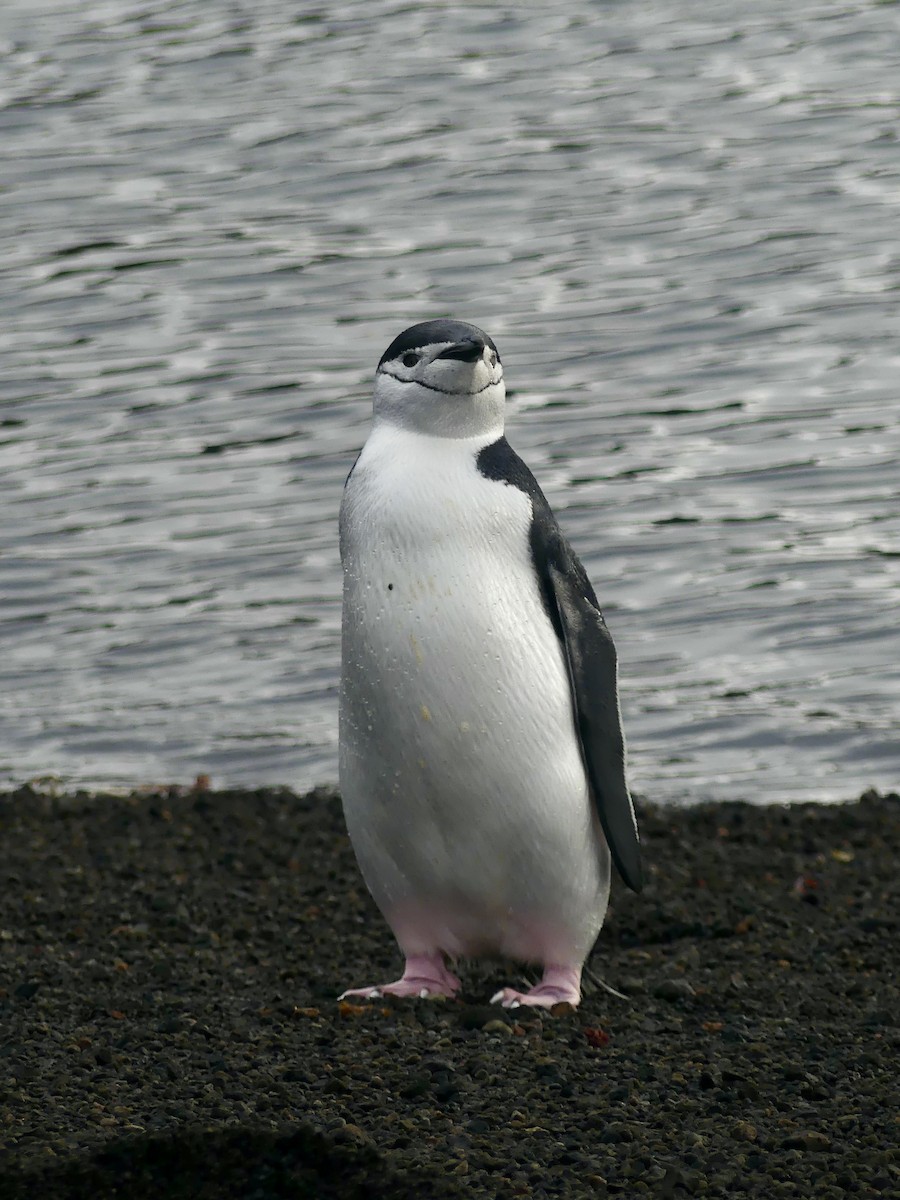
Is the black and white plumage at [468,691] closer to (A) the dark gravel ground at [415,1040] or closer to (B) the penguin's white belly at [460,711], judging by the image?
(B) the penguin's white belly at [460,711]

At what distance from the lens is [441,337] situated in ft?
15.2

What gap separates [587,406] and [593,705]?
7.48 m

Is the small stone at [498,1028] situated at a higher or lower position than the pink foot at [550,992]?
higher

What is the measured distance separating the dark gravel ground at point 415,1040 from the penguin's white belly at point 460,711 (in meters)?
0.31

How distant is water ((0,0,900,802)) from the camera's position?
30.3 feet

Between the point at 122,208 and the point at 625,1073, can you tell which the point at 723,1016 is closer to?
the point at 625,1073

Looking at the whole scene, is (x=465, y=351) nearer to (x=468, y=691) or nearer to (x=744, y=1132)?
(x=468, y=691)

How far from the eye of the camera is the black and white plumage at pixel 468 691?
15.2 feet

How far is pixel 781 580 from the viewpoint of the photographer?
32.9ft

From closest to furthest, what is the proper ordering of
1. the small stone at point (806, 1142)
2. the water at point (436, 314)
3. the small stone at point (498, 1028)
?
the small stone at point (806, 1142)
the small stone at point (498, 1028)
the water at point (436, 314)

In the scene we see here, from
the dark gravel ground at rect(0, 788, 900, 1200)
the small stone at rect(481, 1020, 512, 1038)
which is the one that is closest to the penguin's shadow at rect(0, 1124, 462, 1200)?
the dark gravel ground at rect(0, 788, 900, 1200)

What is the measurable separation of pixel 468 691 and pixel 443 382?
720 mm

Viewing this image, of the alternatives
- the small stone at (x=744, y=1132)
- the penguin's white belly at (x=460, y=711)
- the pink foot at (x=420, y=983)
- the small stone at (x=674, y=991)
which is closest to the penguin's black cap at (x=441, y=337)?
the penguin's white belly at (x=460, y=711)

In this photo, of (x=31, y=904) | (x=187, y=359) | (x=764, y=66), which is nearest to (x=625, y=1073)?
(x=31, y=904)
